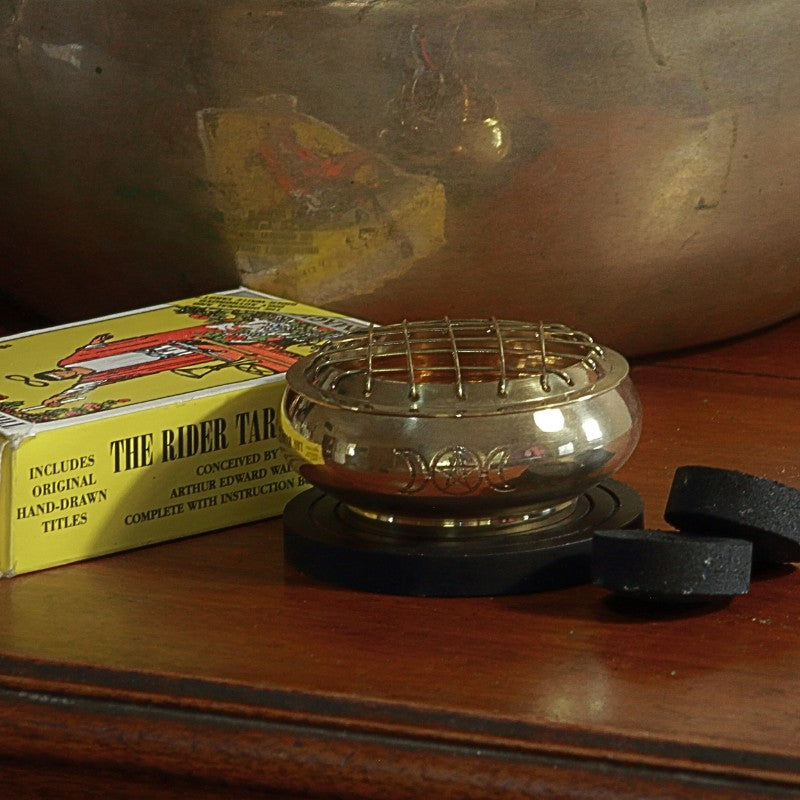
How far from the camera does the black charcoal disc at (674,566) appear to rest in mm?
434

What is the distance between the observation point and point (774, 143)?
665 millimetres

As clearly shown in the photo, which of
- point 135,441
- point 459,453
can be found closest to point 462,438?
point 459,453

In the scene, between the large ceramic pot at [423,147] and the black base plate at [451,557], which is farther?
the large ceramic pot at [423,147]

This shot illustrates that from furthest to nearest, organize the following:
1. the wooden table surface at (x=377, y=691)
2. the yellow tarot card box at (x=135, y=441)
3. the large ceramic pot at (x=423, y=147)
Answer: the large ceramic pot at (x=423, y=147) → the yellow tarot card box at (x=135, y=441) → the wooden table surface at (x=377, y=691)

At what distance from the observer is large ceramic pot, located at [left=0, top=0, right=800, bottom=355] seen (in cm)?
61

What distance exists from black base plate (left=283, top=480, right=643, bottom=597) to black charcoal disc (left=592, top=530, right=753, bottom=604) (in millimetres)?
30

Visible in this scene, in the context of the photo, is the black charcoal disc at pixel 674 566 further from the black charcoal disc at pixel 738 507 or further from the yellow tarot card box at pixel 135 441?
the yellow tarot card box at pixel 135 441

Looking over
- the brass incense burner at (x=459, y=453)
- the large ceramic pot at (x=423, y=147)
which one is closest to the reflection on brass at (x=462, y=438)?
the brass incense burner at (x=459, y=453)

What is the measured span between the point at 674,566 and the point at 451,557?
70mm

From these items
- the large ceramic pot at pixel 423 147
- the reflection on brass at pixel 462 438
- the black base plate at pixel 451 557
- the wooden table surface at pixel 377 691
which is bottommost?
the wooden table surface at pixel 377 691

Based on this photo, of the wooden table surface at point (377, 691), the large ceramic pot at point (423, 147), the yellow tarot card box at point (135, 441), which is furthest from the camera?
the large ceramic pot at point (423, 147)

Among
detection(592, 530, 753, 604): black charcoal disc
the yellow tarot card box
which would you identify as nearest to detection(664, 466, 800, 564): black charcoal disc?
detection(592, 530, 753, 604): black charcoal disc

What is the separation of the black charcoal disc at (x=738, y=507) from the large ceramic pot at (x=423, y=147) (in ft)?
0.68

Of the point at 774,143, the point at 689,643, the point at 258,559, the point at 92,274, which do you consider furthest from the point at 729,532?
the point at 92,274
